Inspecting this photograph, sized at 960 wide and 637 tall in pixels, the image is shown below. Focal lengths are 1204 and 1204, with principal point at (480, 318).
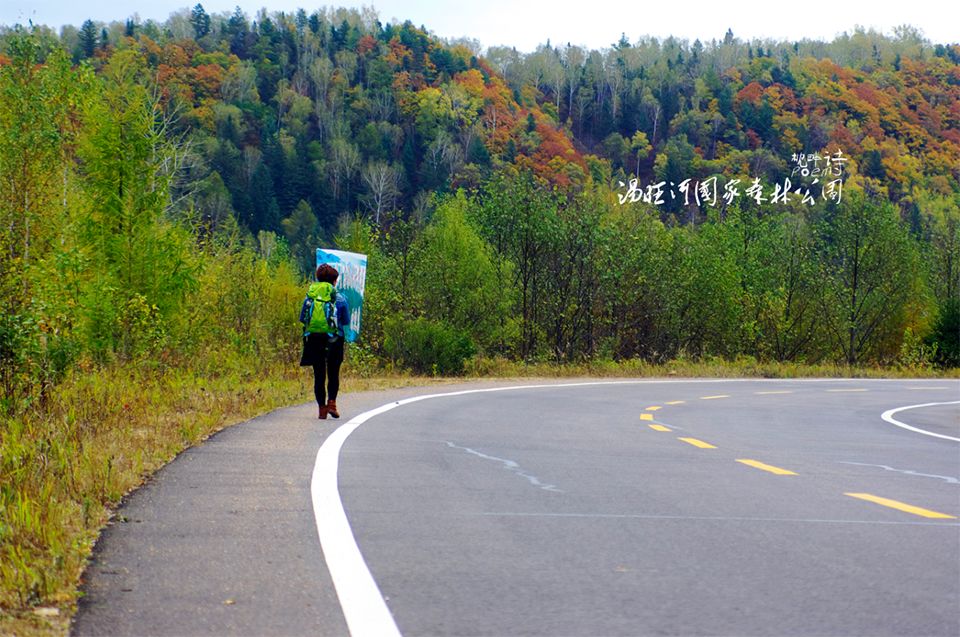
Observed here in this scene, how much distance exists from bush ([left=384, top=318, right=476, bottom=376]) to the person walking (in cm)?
1767

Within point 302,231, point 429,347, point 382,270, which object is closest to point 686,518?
point 429,347

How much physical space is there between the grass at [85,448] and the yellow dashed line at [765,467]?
4886 millimetres

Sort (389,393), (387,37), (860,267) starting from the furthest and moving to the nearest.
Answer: (387,37) < (860,267) < (389,393)

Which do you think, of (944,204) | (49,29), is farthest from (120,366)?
(944,204)

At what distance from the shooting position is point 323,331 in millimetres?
14352

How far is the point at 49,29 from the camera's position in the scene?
2641 cm

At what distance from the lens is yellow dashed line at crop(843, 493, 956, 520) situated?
24.3 ft

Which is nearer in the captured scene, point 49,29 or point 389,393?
point 389,393

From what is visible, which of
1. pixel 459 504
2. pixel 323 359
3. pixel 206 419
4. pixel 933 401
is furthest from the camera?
pixel 933 401

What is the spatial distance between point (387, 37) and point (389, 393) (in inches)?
6014

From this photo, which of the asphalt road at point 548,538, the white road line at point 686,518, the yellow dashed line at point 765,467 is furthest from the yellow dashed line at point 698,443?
the white road line at point 686,518

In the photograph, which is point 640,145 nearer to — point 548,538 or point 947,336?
point 947,336

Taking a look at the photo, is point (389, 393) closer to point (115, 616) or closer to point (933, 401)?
point (933, 401)

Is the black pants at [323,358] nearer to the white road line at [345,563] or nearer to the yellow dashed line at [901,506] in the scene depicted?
the white road line at [345,563]
